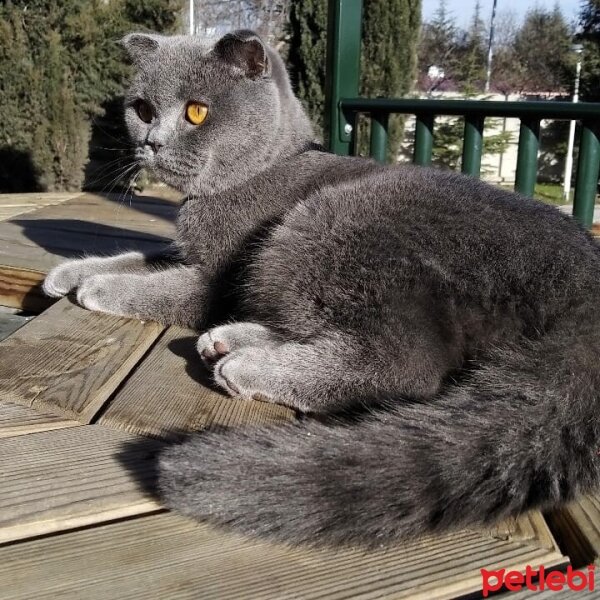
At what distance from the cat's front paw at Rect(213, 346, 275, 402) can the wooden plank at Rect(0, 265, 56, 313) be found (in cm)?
112

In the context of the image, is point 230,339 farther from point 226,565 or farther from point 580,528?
point 580,528

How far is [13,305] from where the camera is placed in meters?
2.34

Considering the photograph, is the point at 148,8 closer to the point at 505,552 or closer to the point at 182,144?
the point at 182,144

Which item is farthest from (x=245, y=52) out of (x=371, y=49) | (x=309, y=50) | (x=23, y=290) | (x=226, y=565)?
(x=371, y=49)

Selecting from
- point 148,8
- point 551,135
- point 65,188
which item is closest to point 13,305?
point 65,188

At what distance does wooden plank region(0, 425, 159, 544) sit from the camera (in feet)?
3.08

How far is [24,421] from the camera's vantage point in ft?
3.97

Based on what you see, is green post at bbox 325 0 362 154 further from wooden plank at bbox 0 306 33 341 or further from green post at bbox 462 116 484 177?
wooden plank at bbox 0 306 33 341

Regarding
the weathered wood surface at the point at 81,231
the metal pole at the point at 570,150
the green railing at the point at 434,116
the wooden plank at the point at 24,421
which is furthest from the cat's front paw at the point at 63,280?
the metal pole at the point at 570,150

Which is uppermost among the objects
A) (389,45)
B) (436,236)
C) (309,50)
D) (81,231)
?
(389,45)

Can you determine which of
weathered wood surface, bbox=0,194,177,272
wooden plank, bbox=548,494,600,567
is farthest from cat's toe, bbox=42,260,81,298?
wooden plank, bbox=548,494,600,567

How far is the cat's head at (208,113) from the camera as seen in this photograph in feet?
6.03

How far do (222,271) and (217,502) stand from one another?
1030 mm

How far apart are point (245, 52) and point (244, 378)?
1.04 meters
